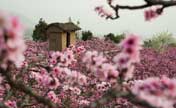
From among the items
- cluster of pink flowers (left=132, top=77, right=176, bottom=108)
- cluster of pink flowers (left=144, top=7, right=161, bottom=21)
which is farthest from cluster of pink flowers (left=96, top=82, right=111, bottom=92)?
cluster of pink flowers (left=132, top=77, right=176, bottom=108)

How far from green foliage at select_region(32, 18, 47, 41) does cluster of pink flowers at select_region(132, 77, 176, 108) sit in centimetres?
3180

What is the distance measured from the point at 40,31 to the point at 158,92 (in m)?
32.7

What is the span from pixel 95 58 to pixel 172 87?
1.50 meters

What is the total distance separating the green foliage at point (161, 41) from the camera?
117ft

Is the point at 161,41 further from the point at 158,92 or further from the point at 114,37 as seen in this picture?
the point at 158,92

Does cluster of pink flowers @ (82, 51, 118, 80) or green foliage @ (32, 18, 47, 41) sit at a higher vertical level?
cluster of pink flowers @ (82, 51, 118, 80)

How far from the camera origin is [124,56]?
416 centimetres

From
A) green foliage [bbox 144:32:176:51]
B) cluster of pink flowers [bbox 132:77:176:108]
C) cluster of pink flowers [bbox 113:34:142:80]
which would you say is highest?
cluster of pink flowers [bbox 113:34:142:80]

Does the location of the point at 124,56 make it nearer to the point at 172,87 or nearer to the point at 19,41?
the point at 172,87

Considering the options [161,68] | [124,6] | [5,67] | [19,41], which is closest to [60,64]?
[124,6]

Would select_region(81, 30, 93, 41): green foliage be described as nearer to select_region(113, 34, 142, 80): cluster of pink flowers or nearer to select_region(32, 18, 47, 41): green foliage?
select_region(32, 18, 47, 41): green foliage

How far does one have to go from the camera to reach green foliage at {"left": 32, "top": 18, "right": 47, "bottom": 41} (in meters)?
35.8

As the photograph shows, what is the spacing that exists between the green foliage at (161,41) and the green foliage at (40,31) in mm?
7230

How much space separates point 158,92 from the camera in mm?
4012
